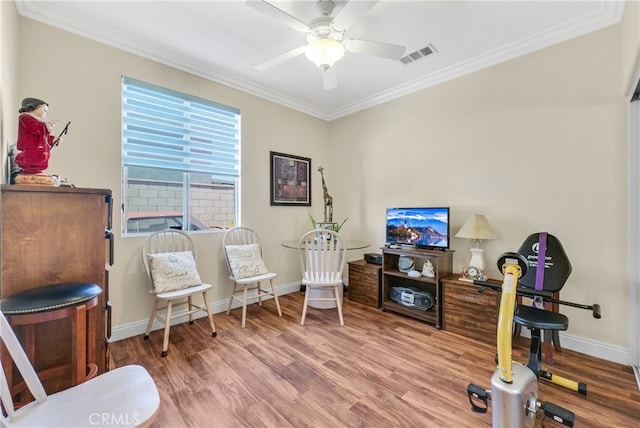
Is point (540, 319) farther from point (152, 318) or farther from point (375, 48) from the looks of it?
point (152, 318)

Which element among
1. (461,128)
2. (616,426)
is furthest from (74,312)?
(461,128)

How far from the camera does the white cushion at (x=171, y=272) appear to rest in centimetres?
227

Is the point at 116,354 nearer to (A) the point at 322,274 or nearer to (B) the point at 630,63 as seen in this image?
(A) the point at 322,274

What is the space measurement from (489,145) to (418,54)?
1154 mm

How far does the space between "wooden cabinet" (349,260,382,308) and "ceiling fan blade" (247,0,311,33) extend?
2514 millimetres

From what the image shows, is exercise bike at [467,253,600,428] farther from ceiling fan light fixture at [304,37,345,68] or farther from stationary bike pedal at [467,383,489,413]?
ceiling fan light fixture at [304,37,345,68]

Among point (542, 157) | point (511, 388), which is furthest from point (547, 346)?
point (542, 157)

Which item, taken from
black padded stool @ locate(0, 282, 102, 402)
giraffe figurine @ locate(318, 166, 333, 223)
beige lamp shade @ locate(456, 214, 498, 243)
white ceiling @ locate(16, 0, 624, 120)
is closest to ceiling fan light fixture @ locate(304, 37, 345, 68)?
white ceiling @ locate(16, 0, 624, 120)

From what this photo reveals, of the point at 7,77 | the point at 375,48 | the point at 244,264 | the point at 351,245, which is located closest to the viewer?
the point at 7,77

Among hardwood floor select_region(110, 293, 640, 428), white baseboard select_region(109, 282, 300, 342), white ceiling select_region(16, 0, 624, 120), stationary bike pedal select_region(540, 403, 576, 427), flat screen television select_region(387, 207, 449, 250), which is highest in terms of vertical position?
white ceiling select_region(16, 0, 624, 120)

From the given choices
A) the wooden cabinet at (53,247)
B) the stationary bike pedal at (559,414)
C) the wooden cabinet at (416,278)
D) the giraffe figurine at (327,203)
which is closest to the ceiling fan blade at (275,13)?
the wooden cabinet at (53,247)

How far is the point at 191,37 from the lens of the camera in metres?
2.34

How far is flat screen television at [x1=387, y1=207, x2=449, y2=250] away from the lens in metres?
2.77

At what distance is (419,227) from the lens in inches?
116
